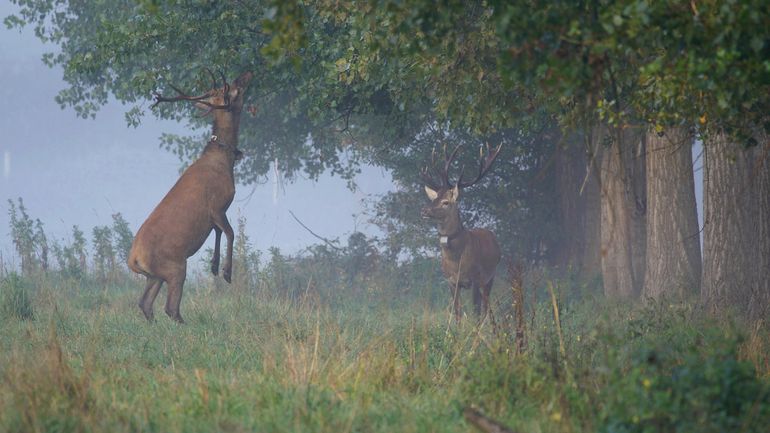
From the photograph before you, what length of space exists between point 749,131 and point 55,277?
13542mm

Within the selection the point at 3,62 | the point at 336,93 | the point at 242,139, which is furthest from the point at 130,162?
the point at 336,93

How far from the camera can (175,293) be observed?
13070 mm

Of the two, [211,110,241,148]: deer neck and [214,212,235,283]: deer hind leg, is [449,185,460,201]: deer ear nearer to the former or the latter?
[211,110,241,148]: deer neck

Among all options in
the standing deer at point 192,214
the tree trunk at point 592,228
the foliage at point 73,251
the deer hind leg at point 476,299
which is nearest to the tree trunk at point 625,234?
the tree trunk at point 592,228

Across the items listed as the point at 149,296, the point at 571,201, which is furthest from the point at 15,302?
the point at 571,201

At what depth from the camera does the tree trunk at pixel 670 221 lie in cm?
1523

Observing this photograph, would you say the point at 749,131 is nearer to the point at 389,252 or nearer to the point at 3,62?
the point at 389,252

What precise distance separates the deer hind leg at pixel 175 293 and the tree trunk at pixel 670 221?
20.9 feet

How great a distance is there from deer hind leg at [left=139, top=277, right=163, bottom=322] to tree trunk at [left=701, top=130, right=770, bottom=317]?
6437 millimetres

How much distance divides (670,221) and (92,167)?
141m

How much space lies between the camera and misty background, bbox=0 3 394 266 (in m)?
132

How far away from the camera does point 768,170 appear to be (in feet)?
39.3

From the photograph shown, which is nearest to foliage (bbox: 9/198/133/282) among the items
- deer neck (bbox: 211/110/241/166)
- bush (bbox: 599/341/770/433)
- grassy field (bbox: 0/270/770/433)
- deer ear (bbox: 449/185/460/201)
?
deer neck (bbox: 211/110/241/166)

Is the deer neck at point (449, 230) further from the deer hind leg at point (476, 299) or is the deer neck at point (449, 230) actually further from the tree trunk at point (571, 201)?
the tree trunk at point (571, 201)
